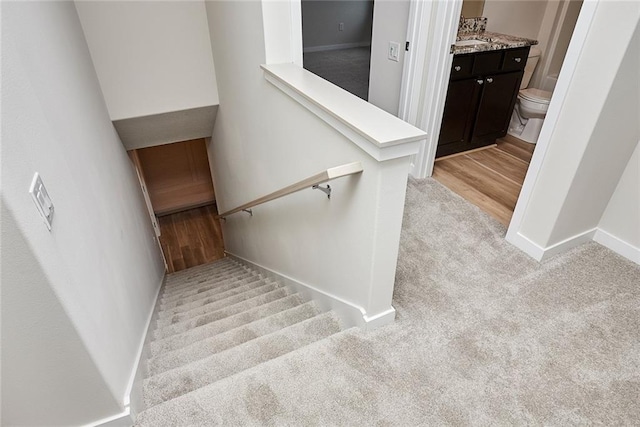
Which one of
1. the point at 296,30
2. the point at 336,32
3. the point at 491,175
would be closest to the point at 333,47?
the point at 336,32

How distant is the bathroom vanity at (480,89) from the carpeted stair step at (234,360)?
2.13 metres

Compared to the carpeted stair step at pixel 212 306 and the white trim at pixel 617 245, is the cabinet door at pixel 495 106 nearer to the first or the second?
the white trim at pixel 617 245

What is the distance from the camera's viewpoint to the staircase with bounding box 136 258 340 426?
159cm

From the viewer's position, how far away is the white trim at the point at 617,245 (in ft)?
7.17

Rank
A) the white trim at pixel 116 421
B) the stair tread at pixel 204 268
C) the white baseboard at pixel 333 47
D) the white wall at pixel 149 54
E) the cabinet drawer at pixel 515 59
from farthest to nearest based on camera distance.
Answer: the white baseboard at pixel 333 47 → the stair tread at pixel 204 268 → the cabinet drawer at pixel 515 59 → the white wall at pixel 149 54 → the white trim at pixel 116 421

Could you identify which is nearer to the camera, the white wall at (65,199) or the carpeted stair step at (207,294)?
the white wall at (65,199)

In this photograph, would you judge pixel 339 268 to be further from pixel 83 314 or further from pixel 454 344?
pixel 83 314

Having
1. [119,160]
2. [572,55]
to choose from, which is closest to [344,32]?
[119,160]

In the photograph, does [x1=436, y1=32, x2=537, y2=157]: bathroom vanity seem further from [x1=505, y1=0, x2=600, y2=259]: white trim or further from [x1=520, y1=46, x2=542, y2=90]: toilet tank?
[x1=505, y1=0, x2=600, y2=259]: white trim

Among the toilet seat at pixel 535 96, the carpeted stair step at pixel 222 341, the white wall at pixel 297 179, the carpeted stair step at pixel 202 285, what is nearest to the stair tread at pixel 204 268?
the carpeted stair step at pixel 202 285

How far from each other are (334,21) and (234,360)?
22.6 ft

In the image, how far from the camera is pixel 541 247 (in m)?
2.18

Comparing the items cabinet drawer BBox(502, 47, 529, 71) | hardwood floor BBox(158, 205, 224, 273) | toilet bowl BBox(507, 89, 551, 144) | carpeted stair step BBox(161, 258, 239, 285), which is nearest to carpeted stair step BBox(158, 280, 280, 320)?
carpeted stair step BBox(161, 258, 239, 285)

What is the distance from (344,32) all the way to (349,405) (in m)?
7.18
